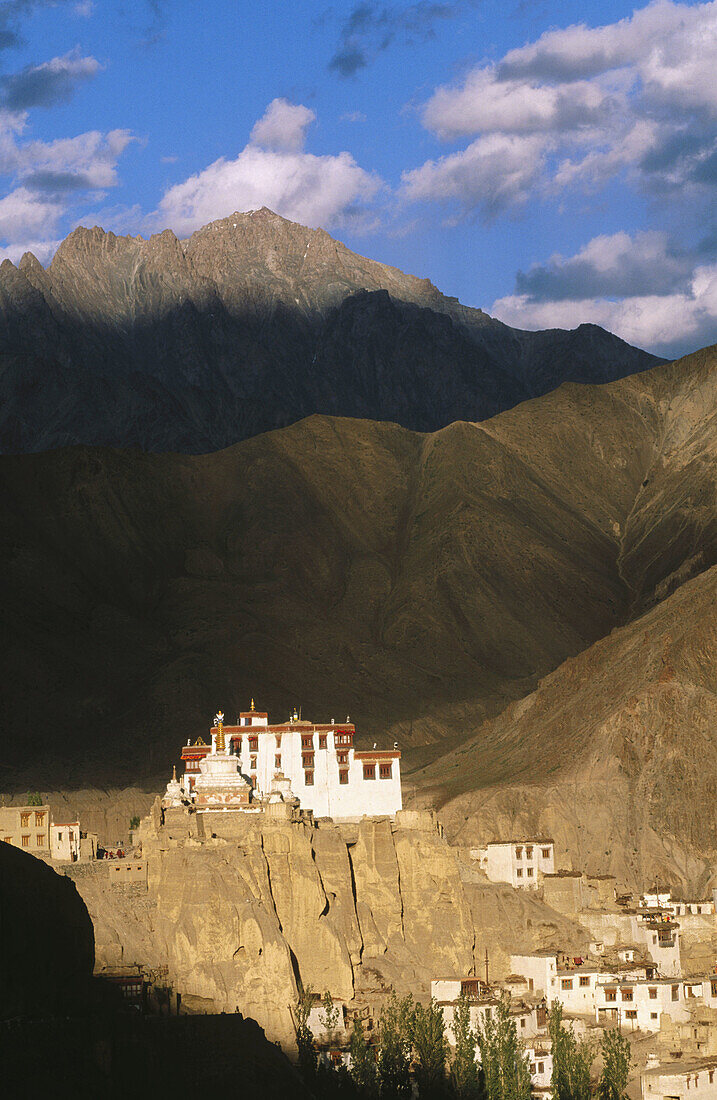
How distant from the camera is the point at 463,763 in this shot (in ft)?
455

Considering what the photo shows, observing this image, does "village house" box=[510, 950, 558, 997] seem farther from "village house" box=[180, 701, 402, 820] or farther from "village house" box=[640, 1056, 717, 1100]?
"village house" box=[180, 701, 402, 820]

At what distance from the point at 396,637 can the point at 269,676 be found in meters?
25.5

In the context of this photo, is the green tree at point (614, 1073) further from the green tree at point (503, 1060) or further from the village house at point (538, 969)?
the village house at point (538, 969)

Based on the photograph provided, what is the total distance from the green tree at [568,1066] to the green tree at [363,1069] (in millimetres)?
5983

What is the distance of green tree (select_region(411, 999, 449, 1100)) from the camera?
210 ft

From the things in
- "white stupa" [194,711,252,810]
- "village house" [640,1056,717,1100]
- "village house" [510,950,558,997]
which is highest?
"white stupa" [194,711,252,810]

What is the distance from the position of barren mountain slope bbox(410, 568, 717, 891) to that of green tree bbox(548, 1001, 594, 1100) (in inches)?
1685

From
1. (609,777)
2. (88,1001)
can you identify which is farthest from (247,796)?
(88,1001)

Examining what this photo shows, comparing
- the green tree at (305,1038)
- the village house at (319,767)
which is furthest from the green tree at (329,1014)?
the village house at (319,767)

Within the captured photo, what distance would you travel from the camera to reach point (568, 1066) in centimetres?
6556

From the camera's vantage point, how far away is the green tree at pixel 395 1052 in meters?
62.9

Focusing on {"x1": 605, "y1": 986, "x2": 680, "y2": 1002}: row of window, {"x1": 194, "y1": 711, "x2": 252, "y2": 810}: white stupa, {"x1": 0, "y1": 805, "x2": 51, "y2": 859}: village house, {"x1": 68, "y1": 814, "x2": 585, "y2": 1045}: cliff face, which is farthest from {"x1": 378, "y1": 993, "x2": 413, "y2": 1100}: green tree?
{"x1": 0, "y1": 805, "x2": 51, "y2": 859}: village house

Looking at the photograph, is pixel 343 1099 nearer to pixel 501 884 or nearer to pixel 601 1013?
pixel 601 1013

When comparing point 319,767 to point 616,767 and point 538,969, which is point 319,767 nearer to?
point 538,969
